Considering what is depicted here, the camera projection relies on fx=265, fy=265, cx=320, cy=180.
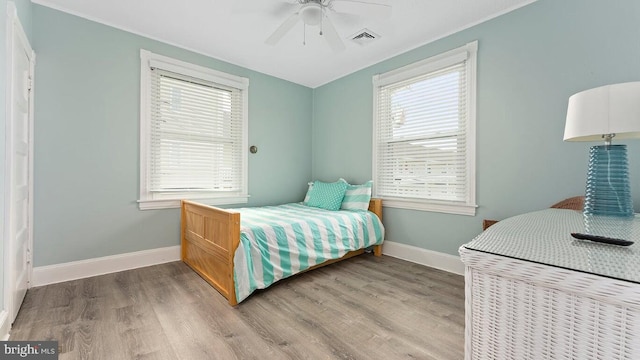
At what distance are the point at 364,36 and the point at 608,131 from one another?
7.25 feet

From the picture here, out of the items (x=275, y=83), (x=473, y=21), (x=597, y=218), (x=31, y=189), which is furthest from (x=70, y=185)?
(x=473, y=21)

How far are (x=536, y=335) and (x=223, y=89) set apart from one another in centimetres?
368

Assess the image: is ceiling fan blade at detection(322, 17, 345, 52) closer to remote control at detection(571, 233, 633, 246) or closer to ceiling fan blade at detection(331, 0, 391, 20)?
ceiling fan blade at detection(331, 0, 391, 20)

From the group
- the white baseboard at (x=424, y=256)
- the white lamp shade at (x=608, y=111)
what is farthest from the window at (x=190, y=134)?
the white lamp shade at (x=608, y=111)

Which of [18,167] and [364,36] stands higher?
[364,36]

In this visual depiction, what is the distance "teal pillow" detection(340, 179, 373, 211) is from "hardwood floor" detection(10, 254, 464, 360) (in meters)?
0.94

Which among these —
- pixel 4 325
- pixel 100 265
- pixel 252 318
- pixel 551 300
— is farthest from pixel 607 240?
pixel 100 265

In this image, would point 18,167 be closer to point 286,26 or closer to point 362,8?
point 286,26

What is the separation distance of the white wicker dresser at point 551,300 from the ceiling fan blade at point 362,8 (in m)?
2.00

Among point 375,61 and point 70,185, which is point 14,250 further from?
point 375,61

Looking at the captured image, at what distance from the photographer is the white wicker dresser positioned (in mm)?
489

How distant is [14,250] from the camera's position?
5.75 feet

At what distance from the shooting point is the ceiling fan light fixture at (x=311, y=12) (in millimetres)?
2141

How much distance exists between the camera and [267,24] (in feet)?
8.60
